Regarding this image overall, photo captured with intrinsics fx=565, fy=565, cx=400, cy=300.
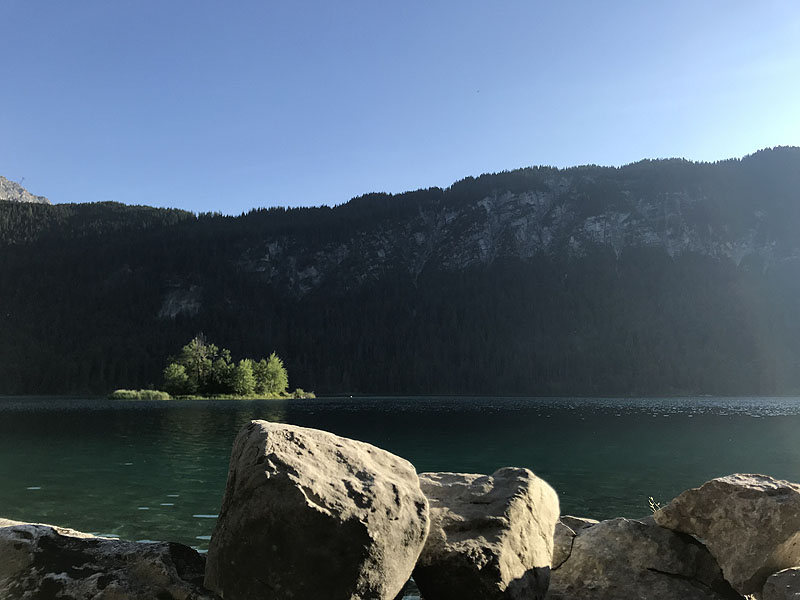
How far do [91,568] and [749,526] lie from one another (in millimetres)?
10931

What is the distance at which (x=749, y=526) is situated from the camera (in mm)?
10094

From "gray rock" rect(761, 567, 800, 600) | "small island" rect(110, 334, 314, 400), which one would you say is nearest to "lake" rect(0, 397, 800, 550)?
"gray rock" rect(761, 567, 800, 600)

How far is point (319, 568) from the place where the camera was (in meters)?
6.79

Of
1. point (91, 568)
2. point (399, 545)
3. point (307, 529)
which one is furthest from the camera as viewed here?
point (91, 568)

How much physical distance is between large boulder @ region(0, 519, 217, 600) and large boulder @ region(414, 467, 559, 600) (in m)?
3.30

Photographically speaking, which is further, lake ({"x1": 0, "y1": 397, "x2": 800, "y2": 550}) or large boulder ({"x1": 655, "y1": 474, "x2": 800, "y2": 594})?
lake ({"x1": 0, "y1": 397, "x2": 800, "y2": 550})

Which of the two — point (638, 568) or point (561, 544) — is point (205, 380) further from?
point (638, 568)

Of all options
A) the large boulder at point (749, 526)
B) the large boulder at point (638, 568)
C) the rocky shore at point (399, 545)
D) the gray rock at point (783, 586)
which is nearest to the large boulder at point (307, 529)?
the rocky shore at point (399, 545)

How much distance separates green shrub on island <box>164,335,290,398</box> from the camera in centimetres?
14862

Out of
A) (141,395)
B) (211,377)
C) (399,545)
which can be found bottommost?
(141,395)

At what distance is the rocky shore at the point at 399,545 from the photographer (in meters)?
6.94

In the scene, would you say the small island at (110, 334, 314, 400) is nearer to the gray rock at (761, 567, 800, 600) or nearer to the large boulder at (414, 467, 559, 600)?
the large boulder at (414, 467, 559, 600)

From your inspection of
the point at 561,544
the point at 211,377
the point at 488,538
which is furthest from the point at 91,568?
the point at 211,377

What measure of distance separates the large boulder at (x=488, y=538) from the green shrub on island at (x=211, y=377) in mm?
145510
